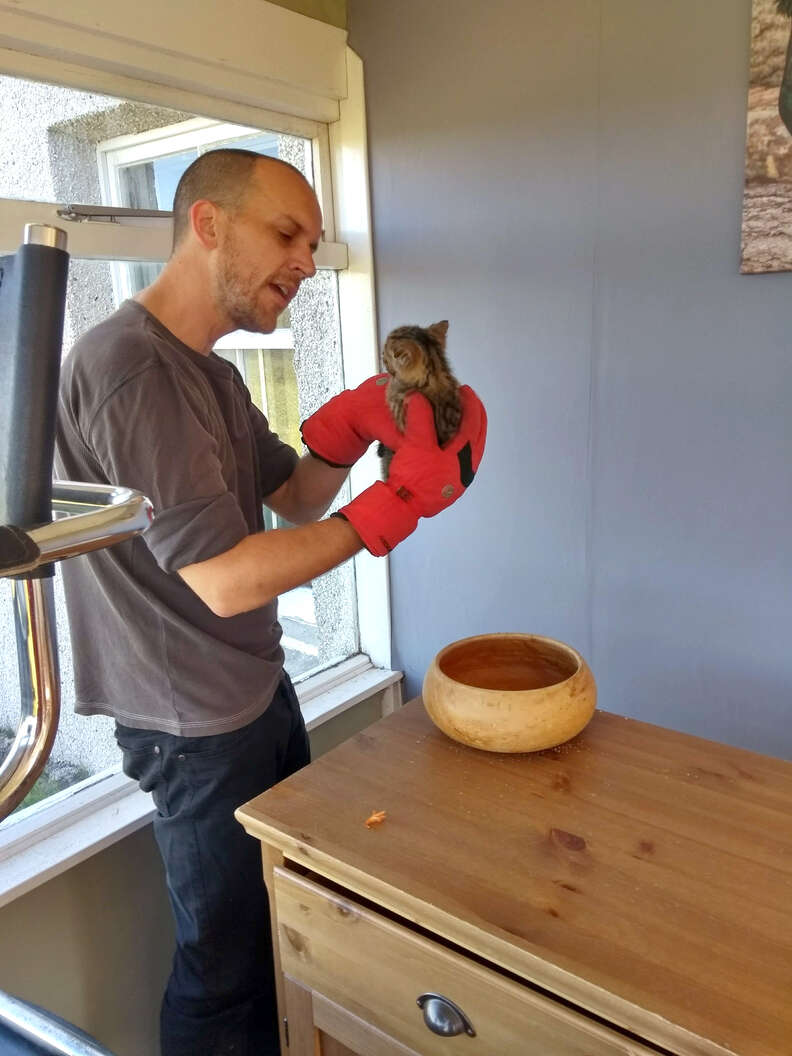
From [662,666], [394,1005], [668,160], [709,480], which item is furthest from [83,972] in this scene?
[668,160]

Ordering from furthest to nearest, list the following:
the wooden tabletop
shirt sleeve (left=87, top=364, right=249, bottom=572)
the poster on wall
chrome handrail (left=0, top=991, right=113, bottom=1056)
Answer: the poster on wall < shirt sleeve (left=87, top=364, right=249, bottom=572) < the wooden tabletop < chrome handrail (left=0, top=991, right=113, bottom=1056)

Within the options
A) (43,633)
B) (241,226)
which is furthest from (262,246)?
(43,633)

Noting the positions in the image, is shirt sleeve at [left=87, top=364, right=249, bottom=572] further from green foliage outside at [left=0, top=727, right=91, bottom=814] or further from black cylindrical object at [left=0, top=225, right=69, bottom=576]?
green foliage outside at [left=0, top=727, right=91, bottom=814]

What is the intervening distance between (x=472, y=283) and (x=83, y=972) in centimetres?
134

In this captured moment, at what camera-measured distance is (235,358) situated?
5.25 feet

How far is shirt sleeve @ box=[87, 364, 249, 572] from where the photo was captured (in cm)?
84

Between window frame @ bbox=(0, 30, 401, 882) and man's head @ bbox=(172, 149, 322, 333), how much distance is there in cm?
22

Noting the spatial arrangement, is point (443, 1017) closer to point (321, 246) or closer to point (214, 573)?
point (214, 573)

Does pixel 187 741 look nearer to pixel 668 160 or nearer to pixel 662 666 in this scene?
pixel 662 666

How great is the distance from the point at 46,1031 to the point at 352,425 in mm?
837

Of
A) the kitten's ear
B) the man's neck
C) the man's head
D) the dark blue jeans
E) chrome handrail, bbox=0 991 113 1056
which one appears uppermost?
the man's head

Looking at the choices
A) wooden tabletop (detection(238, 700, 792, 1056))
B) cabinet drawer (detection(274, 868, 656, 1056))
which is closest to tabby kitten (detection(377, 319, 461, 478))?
wooden tabletop (detection(238, 700, 792, 1056))

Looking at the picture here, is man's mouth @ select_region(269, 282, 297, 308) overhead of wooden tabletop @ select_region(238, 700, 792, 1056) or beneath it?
overhead

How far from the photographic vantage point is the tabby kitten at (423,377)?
1022mm
